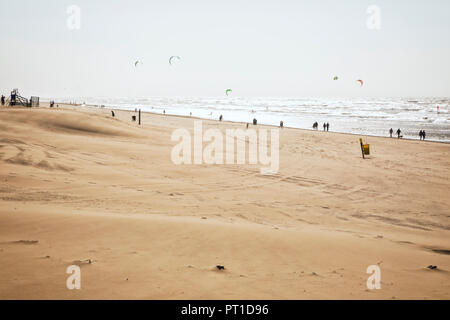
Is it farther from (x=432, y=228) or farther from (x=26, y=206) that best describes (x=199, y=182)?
(x=432, y=228)

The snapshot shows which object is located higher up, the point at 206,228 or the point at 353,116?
the point at 353,116

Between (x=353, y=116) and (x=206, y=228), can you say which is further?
(x=353, y=116)

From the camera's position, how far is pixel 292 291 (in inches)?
153

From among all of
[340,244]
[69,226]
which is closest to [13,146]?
[69,226]

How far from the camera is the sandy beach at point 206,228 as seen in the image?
395cm

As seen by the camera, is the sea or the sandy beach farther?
the sea

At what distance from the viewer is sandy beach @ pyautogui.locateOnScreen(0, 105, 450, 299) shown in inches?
156

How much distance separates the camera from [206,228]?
19.8 feet

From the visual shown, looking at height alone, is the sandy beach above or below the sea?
below

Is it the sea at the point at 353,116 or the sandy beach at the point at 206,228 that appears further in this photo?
the sea at the point at 353,116

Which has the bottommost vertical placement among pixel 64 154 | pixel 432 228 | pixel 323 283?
pixel 432 228

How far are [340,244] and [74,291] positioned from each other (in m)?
4.56

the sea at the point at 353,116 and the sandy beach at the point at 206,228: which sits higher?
the sea at the point at 353,116
